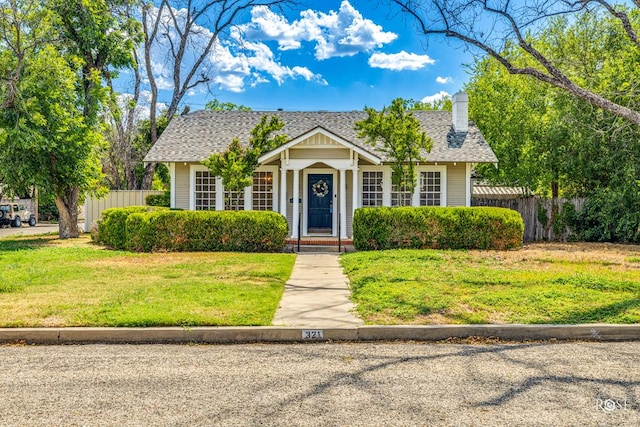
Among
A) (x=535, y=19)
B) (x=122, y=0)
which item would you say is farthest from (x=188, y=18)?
(x=535, y=19)

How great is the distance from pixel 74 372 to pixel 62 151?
12.3 m

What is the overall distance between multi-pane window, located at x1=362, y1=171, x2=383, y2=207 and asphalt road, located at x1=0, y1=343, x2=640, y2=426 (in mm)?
11568

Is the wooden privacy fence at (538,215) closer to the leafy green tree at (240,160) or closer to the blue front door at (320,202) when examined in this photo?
the blue front door at (320,202)

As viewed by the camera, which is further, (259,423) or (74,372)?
(74,372)

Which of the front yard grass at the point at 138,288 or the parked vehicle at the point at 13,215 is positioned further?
the parked vehicle at the point at 13,215

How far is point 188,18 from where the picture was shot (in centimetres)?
2725

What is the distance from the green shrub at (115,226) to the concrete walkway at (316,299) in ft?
19.1

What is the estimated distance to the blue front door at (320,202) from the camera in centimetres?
1666

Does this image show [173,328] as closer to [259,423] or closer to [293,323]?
[293,323]

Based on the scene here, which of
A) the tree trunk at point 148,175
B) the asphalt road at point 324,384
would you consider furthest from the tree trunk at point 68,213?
the asphalt road at point 324,384

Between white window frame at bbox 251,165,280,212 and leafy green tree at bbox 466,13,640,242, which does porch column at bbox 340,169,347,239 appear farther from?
leafy green tree at bbox 466,13,640,242

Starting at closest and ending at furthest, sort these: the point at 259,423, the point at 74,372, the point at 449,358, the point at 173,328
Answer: the point at 259,423 < the point at 74,372 < the point at 449,358 < the point at 173,328

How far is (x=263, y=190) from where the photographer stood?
16891 millimetres

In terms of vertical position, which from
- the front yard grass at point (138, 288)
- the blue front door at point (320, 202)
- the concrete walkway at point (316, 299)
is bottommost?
the concrete walkway at point (316, 299)
